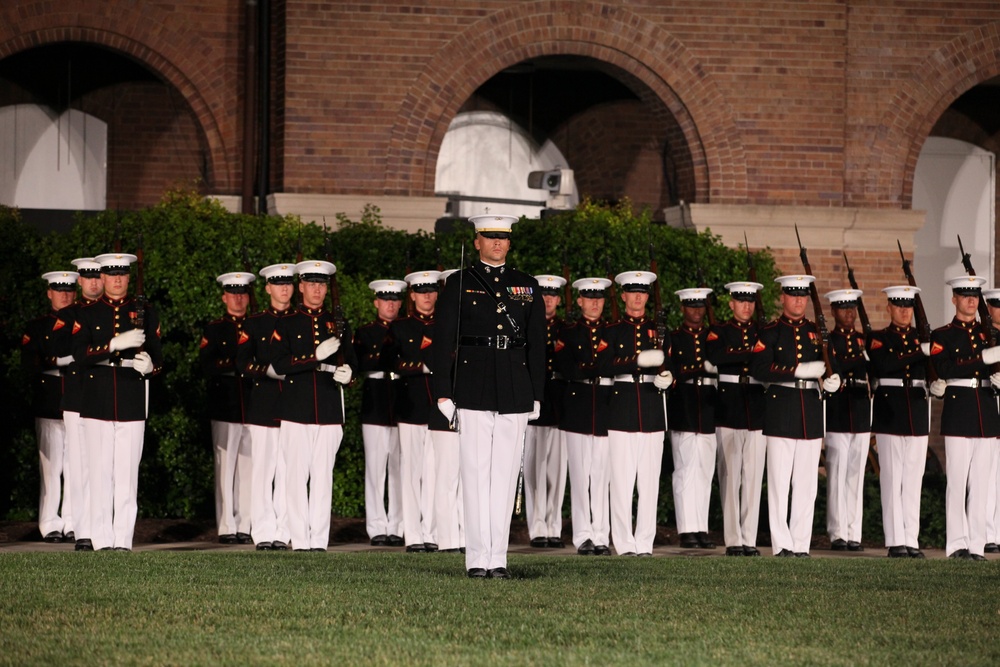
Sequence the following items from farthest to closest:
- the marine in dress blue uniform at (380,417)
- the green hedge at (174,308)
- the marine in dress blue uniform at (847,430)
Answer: the green hedge at (174,308)
the marine in dress blue uniform at (847,430)
the marine in dress blue uniform at (380,417)

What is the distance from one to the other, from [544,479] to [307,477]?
2.41 m

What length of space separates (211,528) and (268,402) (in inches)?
85.7

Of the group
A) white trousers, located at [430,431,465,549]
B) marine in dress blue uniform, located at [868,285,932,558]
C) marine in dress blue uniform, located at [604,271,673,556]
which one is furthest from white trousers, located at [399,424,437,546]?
marine in dress blue uniform, located at [868,285,932,558]

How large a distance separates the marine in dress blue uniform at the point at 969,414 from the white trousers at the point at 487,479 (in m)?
4.75

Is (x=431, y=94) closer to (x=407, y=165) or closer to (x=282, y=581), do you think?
(x=407, y=165)

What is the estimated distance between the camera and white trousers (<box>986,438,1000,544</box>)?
484 inches

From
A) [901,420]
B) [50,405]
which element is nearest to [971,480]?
[901,420]

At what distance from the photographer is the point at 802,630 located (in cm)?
704

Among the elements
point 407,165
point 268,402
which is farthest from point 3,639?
point 407,165

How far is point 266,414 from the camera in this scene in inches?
462

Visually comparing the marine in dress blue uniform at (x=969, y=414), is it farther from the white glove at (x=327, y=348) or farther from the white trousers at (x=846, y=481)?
the white glove at (x=327, y=348)

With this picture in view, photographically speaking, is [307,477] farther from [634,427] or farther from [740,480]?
[740,480]

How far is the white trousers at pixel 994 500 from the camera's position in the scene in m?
12.3

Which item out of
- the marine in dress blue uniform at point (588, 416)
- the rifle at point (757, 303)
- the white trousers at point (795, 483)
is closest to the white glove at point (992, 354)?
the white trousers at point (795, 483)
